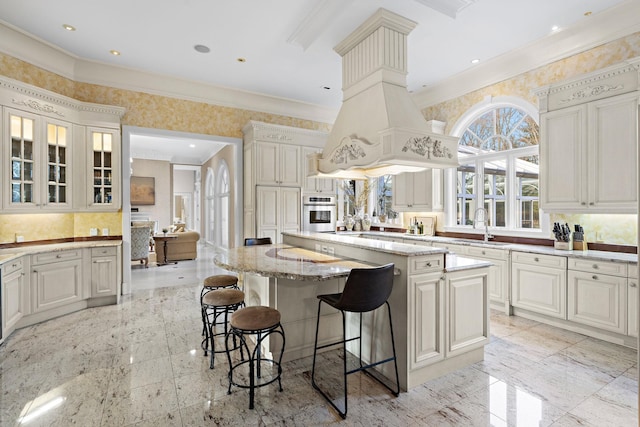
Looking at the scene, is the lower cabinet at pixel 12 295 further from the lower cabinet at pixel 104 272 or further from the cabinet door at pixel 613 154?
the cabinet door at pixel 613 154

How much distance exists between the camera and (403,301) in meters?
2.39

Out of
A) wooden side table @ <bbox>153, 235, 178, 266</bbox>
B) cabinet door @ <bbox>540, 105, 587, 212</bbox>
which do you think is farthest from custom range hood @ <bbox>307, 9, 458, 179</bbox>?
wooden side table @ <bbox>153, 235, 178, 266</bbox>

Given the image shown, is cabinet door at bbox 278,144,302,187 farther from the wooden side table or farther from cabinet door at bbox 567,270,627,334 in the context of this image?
cabinet door at bbox 567,270,627,334

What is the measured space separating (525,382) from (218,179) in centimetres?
853

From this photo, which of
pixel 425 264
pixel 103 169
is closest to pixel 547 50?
pixel 425 264

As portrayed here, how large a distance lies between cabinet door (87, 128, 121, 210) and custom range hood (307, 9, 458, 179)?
3146 millimetres

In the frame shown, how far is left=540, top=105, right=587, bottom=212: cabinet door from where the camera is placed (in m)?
3.52

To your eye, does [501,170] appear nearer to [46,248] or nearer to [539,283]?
[539,283]

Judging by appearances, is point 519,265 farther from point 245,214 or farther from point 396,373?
point 245,214

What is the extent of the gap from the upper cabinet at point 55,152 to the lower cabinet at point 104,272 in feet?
2.14

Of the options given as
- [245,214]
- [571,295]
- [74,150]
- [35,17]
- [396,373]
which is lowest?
[396,373]

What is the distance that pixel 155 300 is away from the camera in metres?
4.70

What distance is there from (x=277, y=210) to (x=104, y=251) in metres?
2.66

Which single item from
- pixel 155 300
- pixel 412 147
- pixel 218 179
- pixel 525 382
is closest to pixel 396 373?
pixel 525 382
